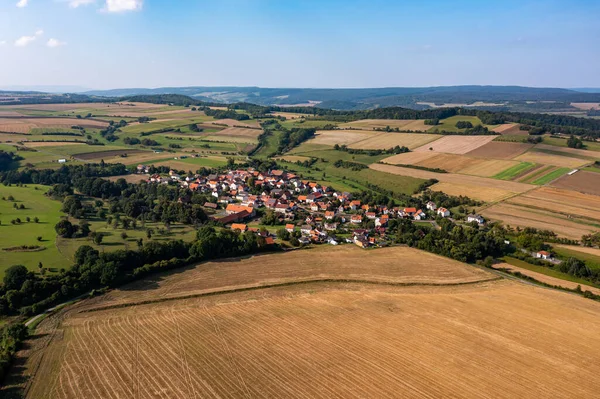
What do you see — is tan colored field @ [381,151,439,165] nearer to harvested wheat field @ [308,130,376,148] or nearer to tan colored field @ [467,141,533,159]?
tan colored field @ [467,141,533,159]

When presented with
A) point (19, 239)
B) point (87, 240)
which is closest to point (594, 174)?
point (87, 240)

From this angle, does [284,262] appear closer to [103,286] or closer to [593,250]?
[103,286]

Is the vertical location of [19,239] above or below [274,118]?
below

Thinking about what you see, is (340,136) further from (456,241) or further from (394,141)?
(456,241)

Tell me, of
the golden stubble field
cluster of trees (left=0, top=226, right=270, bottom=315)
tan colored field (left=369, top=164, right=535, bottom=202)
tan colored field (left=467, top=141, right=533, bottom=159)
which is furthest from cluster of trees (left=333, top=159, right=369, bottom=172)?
the golden stubble field

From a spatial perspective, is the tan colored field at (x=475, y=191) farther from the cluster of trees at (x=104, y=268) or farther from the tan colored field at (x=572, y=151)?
the cluster of trees at (x=104, y=268)
